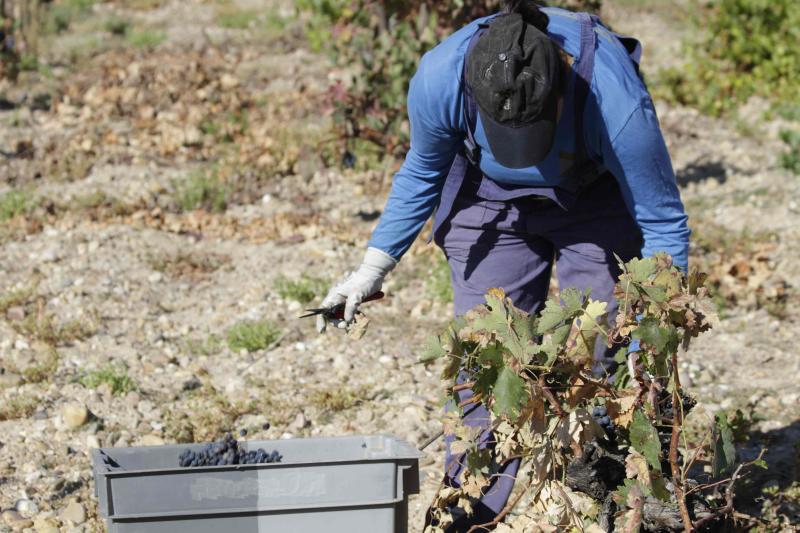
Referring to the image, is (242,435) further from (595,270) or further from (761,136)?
(761,136)

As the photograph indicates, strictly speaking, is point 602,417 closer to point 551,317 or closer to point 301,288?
point 551,317

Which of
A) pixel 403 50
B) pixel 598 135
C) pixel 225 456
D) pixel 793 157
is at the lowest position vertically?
pixel 793 157

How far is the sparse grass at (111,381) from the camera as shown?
172 inches

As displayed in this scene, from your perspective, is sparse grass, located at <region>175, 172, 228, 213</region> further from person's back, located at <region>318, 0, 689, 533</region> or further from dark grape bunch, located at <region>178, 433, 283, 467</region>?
dark grape bunch, located at <region>178, 433, 283, 467</region>

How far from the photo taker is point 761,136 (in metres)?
7.31

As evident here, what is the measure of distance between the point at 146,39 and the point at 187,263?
4.89m

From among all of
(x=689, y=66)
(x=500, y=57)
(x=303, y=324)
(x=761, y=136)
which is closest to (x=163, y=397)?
(x=303, y=324)

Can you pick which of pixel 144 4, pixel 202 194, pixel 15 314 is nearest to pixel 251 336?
pixel 15 314

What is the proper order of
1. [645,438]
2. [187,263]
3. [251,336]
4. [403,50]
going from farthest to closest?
[403,50], [187,263], [251,336], [645,438]

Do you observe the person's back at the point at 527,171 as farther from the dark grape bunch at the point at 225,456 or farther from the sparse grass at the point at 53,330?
the sparse grass at the point at 53,330

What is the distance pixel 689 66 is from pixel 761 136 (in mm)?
1009

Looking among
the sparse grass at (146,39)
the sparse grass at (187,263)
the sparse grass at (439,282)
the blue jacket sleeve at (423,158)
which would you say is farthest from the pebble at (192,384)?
the sparse grass at (146,39)

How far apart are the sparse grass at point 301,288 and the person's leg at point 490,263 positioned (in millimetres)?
2124

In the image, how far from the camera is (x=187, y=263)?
222 inches
